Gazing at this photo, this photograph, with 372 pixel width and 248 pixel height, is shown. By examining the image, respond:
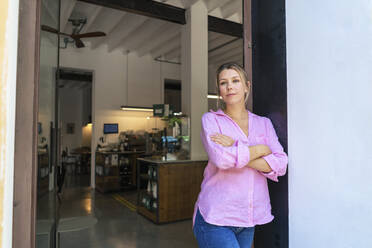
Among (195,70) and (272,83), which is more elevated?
(195,70)

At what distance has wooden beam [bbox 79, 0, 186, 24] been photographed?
16.0 ft

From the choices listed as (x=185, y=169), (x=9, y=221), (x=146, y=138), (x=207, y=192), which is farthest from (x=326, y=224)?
(x=146, y=138)

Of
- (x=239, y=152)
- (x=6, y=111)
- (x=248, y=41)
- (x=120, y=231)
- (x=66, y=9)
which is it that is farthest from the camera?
(x=66, y=9)

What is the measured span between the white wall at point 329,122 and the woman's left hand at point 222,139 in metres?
0.47

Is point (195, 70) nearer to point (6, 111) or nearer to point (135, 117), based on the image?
point (135, 117)

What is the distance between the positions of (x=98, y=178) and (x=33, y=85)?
7063 mm

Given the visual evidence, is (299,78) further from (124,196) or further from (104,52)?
(104,52)

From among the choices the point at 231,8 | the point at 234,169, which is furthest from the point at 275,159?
the point at 231,8

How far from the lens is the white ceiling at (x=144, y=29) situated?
19.0 feet

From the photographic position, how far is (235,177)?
148 centimetres

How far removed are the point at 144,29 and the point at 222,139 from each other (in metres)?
6.35

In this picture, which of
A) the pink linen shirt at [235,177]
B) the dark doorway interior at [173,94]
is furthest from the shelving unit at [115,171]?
the pink linen shirt at [235,177]

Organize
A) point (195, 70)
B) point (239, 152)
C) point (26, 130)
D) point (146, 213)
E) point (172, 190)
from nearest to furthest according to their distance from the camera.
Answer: point (26, 130), point (239, 152), point (172, 190), point (146, 213), point (195, 70)

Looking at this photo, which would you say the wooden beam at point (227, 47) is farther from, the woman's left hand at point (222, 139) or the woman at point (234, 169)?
the woman's left hand at point (222, 139)
